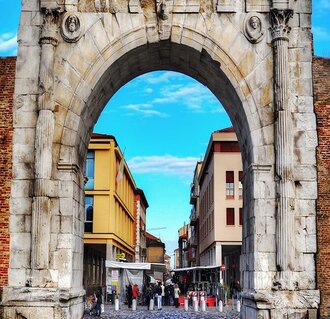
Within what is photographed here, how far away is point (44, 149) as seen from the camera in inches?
616

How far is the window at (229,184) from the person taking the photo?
158ft

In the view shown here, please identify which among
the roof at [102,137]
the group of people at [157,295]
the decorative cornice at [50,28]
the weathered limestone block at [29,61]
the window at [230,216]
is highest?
the roof at [102,137]

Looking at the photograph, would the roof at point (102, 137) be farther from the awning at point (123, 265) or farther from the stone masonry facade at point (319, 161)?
the stone masonry facade at point (319, 161)

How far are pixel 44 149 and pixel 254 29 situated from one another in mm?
6102

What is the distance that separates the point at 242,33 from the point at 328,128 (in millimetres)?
3262

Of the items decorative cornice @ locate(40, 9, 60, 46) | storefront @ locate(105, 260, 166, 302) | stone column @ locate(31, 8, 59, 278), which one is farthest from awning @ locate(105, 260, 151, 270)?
decorative cornice @ locate(40, 9, 60, 46)

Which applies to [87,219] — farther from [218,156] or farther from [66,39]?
[66,39]

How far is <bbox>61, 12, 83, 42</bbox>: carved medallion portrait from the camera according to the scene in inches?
647

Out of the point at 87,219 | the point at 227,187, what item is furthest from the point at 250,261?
the point at 227,187

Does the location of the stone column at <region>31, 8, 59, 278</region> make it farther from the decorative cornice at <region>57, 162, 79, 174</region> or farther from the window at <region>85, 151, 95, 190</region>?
the window at <region>85, 151, 95, 190</region>

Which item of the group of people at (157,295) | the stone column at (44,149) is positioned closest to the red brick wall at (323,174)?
the stone column at (44,149)

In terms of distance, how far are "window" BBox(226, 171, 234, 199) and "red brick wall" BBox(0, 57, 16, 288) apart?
3308 centimetres

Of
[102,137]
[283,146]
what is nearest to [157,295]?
[102,137]

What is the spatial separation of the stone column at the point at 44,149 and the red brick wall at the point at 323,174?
21.7 ft
